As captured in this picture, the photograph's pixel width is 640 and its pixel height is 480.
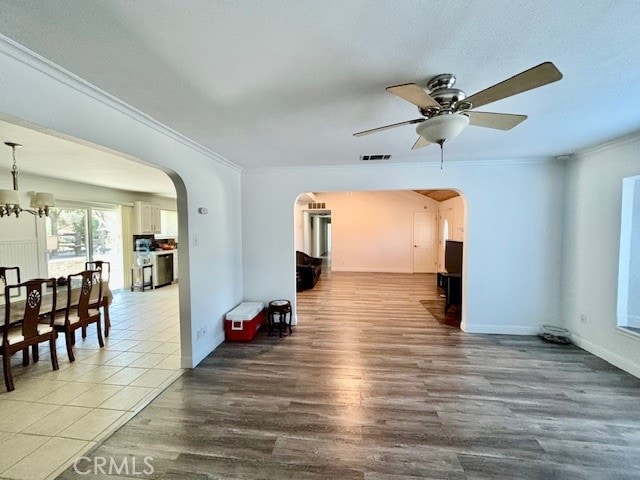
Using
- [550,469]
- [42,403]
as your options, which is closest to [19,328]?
[42,403]

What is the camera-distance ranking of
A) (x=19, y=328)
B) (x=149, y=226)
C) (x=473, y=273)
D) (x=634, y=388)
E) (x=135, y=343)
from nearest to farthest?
1. (x=634, y=388)
2. (x=19, y=328)
3. (x=135, y=343)
4. (x=473, y=273)
5. (x=149, y=226)

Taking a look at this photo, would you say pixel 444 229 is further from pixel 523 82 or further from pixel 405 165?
pixel 523 82

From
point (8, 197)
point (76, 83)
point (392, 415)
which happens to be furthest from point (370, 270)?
point (76, 83)

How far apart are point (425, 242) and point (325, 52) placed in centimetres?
865

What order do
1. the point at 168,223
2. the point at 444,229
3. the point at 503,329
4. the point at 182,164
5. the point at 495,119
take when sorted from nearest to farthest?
the point at 495,119 < the point at 182,164 < the point at 503,329 < the point at 168,223 < the point at 444,229

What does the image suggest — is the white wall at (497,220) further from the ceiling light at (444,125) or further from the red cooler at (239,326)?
the ceiling light at (444,125)

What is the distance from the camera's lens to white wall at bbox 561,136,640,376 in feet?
9.49

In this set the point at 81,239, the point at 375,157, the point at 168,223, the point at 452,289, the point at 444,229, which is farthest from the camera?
the point at 444,229

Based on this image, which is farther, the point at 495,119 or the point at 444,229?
the point at 444,229

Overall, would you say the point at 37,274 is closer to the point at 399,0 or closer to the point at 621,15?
the point at 399,0

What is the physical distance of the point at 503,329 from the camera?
3.93 m

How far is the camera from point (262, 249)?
4.32 m

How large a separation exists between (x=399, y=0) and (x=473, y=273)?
3.71m

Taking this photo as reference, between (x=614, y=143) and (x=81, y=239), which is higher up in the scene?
(x=614, y=143)
